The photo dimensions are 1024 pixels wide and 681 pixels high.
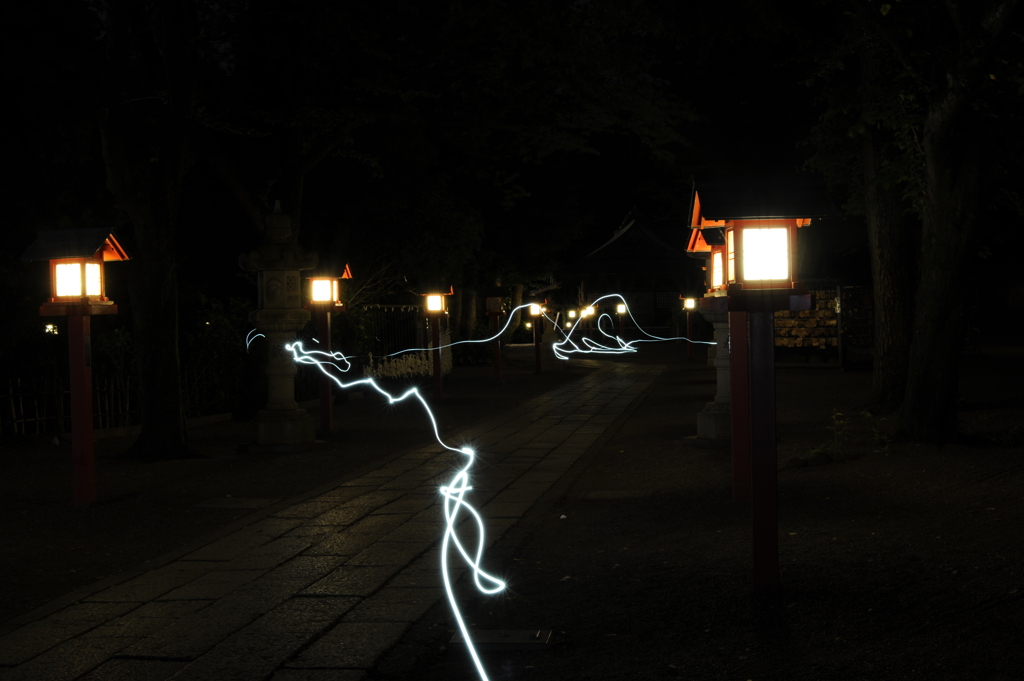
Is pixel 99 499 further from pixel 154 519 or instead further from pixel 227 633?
pixel 227 633

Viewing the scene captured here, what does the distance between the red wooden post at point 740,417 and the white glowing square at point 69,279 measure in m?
5.92

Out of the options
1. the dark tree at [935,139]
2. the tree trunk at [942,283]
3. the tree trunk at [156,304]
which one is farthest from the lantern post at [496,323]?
the tree trunk at [942,283]

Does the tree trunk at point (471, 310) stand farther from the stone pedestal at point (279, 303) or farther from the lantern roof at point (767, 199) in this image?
the lantern roof at point (767, 199)

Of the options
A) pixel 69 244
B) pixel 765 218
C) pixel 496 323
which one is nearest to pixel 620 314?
pixel 496 323

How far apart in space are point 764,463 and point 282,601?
8.98 feet

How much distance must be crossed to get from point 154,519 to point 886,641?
19.2ft

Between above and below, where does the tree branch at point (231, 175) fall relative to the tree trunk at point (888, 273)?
above

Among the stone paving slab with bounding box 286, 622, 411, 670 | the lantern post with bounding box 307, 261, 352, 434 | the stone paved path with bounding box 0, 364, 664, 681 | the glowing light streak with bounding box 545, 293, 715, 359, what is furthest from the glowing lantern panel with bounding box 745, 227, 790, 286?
the glowing light streak with bounding box 545, 293, 715, 359

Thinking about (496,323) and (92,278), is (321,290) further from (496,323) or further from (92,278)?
(496,323)

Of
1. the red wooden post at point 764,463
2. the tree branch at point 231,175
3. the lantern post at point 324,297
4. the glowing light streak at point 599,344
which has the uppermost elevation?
the tree branch at point 231,175

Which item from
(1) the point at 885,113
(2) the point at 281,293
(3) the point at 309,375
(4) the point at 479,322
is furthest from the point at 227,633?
(4) the point at 479,322

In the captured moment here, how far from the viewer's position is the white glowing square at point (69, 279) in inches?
342

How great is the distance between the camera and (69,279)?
28.5ft

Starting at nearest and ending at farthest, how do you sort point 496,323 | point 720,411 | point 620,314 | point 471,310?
point 720,411, point 496,323, point 471,310, point 620,314
